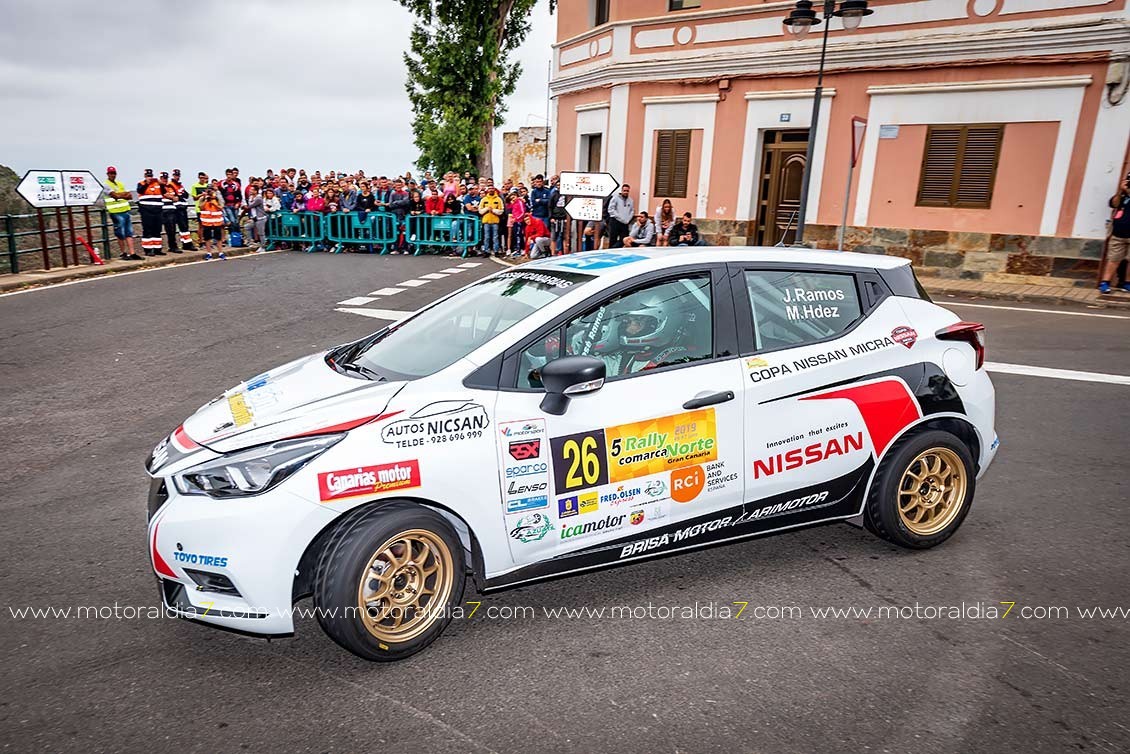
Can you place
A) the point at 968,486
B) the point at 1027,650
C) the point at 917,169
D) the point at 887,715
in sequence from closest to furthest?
the point at 887,715 < the point at 1027,650 < the point at 968,486 < the point at 917,169

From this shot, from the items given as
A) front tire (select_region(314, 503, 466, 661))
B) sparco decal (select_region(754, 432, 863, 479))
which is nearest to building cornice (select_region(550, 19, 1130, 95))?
sparco decal (select_region(754, 432, 863, 479))

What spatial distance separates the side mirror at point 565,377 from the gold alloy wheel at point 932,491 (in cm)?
209

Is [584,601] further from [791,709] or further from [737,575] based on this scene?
[791,709]

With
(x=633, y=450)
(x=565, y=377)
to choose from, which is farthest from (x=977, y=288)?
(x=565, y=377)

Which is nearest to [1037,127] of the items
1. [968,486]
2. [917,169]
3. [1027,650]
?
[917,169]

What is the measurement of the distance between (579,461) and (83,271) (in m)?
15.8

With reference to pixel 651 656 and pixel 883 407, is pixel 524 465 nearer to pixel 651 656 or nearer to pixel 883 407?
pixel 651 656

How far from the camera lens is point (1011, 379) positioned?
27.6 ft

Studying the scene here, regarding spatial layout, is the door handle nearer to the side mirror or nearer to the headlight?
the side mirror

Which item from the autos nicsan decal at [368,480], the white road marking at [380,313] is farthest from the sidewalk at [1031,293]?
the autos nicsan decal at [368,480]

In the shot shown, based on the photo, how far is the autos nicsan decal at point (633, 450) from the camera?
3512 mm

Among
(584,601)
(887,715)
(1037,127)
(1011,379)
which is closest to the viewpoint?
(887,715)

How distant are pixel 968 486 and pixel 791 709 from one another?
7.03 ft

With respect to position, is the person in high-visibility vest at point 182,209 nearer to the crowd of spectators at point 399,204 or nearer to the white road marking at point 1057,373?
the crowd of spectators at point 399,204
